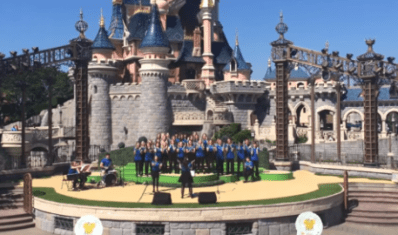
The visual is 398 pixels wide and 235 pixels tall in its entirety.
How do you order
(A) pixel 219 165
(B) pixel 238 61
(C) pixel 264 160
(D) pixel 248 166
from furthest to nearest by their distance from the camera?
1. (B) pixel 238 61
2. (C) pixel 264 160
3. (A) pixel 219 165
4. (D) pixel 248 166

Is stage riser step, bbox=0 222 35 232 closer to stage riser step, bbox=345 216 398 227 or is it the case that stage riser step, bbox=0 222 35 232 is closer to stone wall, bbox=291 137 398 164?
stage riser step, bbox=345 216 398 227

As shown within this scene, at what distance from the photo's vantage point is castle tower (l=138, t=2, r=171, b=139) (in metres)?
38.8

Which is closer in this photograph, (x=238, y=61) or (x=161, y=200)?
(x=161, y=200)

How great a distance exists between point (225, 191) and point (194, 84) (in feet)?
88.1

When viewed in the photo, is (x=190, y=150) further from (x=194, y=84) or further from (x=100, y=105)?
(x=194, y=84)

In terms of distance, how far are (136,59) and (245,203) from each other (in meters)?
33.7

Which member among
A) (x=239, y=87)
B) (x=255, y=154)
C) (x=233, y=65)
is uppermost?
(x=233, y=65)

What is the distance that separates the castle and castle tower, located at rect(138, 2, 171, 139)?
86 mm

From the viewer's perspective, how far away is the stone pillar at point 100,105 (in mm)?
40594

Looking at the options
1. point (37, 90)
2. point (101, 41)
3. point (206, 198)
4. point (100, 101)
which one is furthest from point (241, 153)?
point (37, 90)

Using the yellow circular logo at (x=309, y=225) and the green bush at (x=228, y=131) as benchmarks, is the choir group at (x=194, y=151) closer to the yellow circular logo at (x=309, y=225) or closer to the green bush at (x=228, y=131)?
the yellow circular logo at (x=309, y=225)

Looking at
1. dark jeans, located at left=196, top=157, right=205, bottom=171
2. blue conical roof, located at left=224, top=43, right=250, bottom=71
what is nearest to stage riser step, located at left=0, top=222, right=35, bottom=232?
dark jeans, located at left=196, top=157, right=205, bottom=171

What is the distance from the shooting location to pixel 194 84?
43.3 m

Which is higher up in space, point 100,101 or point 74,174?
point 100,101
